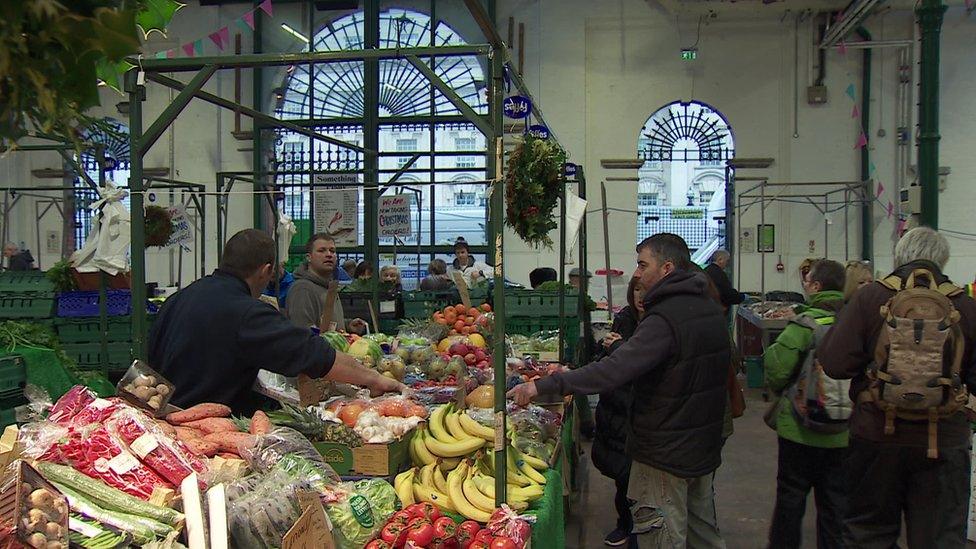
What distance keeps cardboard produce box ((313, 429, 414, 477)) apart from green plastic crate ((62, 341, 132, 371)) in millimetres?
5694

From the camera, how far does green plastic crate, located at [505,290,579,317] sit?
773cm

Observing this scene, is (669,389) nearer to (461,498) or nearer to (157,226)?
(461,498)

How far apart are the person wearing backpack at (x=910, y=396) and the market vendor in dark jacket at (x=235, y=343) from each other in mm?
2011

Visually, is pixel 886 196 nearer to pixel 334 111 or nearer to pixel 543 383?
pixel 334 111

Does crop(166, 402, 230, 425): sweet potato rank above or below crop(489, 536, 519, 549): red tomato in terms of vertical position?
above

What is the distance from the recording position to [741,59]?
1297 centimetres

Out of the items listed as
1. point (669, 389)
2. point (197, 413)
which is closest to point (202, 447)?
point (197, 413)

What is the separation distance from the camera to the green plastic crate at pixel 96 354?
312 inches

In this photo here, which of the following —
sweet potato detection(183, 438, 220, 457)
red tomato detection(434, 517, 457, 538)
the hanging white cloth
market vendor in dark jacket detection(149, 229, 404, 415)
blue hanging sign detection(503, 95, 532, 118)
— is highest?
blue hanging sign detection(503, 95, 532, 118)

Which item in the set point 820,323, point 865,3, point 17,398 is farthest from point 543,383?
point 865,3

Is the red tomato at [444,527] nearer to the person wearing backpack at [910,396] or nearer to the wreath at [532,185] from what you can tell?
the person wearing backpack at [910,396]

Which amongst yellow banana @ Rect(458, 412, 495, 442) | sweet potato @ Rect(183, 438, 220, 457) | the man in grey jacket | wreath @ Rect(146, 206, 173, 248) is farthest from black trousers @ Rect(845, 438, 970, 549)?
wreath @ Rect(146, 206, 173, 248)

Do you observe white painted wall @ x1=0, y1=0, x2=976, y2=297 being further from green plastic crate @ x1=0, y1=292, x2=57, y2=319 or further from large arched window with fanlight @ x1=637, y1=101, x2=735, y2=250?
green plastic crate @ x1=0, y1=292, x2=57, y2=319

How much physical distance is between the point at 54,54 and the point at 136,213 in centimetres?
256
